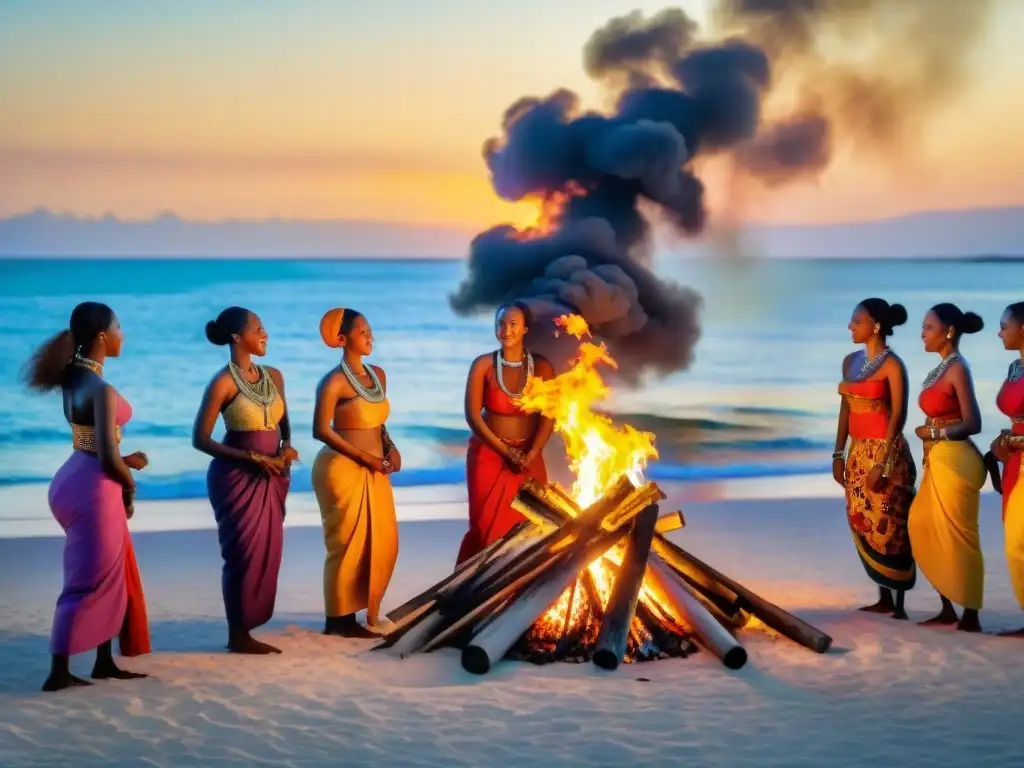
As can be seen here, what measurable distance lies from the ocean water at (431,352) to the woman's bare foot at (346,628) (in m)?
9.76

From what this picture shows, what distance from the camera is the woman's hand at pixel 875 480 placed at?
831cm

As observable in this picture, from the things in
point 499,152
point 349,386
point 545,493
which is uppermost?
point 499,152

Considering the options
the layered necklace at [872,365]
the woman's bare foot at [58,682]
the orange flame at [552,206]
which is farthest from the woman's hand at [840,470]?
the orange flame at [552,206]

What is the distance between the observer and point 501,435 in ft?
28.2

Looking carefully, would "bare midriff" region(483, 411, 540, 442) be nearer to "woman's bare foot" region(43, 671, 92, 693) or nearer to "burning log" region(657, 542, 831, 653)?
"burning log" region(657, 542, 831, 653)

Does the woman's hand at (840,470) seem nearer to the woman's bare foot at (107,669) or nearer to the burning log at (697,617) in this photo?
the burning log at (697,617)

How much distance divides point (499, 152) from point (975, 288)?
131 ft

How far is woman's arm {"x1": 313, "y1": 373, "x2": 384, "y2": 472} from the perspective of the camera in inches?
316

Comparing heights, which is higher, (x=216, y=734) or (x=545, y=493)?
(x=545, y=493)

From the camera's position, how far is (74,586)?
6.84 meters

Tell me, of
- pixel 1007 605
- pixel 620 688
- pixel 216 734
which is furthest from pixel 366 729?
pixel 1007 605

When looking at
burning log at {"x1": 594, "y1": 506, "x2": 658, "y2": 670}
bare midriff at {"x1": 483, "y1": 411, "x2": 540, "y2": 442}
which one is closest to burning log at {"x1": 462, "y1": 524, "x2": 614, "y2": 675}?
burning log at {"x1": 594, "y1": 506, "x2": 658, "y2": 670}

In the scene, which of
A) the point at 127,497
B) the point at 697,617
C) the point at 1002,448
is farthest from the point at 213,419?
the point at 1002,448

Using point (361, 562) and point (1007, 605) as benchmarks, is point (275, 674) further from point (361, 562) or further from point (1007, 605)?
point (1007, 605)
